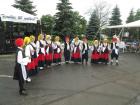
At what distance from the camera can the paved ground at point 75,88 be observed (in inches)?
399

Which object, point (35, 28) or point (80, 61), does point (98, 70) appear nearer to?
point (80, 61)

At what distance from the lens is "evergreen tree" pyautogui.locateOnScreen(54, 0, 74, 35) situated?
167 feet

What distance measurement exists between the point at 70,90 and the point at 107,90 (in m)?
1.24

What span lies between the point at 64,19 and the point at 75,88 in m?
39.9

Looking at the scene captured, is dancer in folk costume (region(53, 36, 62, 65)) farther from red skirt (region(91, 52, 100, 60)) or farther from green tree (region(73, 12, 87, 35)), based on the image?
green tree (region(73, 12, 87, 35))

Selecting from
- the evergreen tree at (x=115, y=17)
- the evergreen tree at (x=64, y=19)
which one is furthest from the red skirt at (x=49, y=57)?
the evergreen tree at (x=115, y=17)

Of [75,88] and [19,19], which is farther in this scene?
[19,19]

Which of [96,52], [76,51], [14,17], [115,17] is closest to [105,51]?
[96,52]

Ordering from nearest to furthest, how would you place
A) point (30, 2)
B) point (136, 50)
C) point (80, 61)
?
point (80, 61) → point (136, 50) → point (30, 2)

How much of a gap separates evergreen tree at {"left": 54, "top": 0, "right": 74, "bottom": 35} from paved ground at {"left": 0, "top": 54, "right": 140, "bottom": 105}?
112 feet

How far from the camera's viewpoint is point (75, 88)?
12.1m

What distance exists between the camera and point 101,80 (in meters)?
14.2

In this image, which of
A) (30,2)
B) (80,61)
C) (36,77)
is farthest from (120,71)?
(30,2)

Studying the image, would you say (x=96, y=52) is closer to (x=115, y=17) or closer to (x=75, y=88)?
(x=75, y=88)
